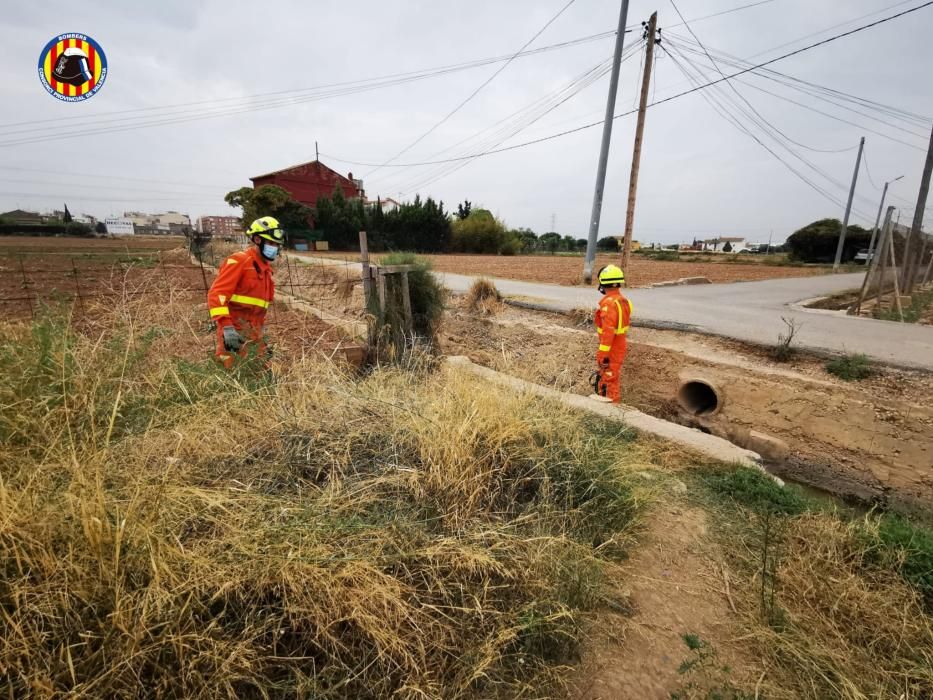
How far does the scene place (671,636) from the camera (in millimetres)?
1971

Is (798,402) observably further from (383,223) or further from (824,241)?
(824,241)

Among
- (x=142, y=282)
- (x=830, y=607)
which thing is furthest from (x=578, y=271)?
(x=830, y=607)

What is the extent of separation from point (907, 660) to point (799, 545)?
2.44ft

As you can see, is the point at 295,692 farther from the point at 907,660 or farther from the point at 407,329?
the point at 407,329

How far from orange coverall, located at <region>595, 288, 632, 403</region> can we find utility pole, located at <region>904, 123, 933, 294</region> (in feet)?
37.0

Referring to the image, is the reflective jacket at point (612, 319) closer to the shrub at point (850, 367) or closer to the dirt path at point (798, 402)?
the dirt path at point (798, 402)

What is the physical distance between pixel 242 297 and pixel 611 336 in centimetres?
417

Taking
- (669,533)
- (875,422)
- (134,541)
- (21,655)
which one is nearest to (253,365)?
(134,541)

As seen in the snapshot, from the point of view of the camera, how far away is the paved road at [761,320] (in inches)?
240

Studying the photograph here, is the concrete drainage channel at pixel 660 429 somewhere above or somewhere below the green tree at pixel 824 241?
below

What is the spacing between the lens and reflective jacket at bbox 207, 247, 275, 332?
392cm

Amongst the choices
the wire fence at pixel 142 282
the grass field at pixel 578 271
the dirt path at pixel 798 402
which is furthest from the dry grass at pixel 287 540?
the grass field at pixel 578 271

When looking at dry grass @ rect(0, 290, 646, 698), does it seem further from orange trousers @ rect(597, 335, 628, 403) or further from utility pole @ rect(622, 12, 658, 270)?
utility pole @ rect(622, 12, 658, 270)

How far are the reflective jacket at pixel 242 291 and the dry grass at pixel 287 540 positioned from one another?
3.59 ft
